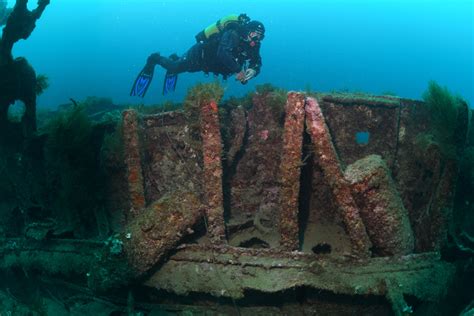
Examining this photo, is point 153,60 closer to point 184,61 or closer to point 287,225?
point 184,61

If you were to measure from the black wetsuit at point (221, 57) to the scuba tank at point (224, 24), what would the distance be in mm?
188

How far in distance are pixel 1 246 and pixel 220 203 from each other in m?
3.83

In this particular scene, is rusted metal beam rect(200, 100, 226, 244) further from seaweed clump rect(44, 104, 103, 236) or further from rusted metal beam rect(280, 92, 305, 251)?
seaweed clump rect(44, 104, 103, 236)

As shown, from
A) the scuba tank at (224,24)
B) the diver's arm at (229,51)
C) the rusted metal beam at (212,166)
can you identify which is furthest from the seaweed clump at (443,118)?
the scuba tank at (224,24)

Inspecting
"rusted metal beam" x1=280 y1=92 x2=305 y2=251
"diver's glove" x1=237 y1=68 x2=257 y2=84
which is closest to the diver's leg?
"diver's glove" x1=237 y1=68 x2=257 y2=84

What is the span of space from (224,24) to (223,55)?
189cm

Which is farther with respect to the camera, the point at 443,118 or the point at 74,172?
the point at 74,172

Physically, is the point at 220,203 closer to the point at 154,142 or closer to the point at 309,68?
the point at 154,142

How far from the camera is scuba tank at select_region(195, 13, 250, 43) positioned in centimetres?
923

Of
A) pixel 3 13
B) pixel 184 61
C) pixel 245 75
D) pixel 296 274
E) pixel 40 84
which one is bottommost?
pixel 296 274

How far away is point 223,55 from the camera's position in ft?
26.2

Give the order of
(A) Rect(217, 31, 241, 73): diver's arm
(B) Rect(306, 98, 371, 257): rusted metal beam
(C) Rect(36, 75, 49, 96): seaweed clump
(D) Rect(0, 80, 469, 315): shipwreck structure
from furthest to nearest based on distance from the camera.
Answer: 1. (C) Rect(36, 75, 49, 96): seaweed clump
2. (A) Rect(217, 31, 241, 73): diver's arm
3. (B) Rect(306, 98, 371, 257): rusted metal beam
4. (D) Rect(0, 80, 469, 315): shipwreck structure

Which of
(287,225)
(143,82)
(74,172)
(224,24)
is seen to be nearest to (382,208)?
(287,225)

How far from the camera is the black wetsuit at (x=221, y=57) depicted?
26.4 ft
